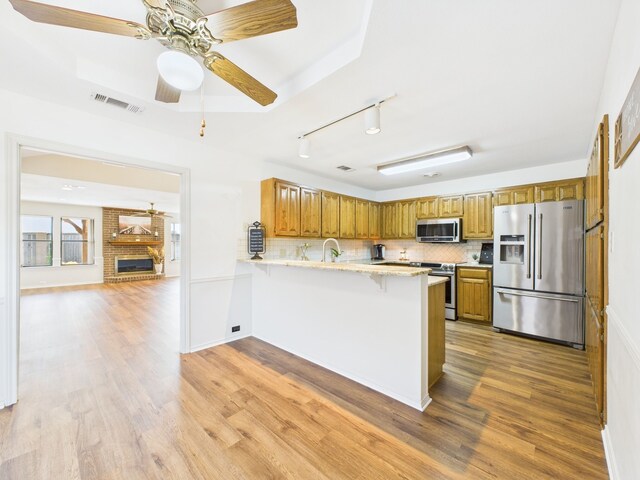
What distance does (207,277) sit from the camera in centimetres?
343

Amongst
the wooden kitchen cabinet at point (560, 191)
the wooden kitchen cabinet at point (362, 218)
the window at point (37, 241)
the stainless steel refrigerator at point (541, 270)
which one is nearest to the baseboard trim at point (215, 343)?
the wooden kitchen cabinet at point (362, 218)

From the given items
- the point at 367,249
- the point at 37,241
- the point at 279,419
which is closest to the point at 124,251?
the point at 37,241

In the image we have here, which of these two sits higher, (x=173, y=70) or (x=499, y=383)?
(x=173, y=70)

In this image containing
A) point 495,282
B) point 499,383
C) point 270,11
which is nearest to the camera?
point 270,11

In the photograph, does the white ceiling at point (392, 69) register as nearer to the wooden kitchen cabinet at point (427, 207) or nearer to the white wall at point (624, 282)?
the white wall at point (624, 282)

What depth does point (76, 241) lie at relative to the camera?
838cm

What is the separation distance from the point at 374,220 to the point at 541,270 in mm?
2977

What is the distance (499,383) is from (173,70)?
A: 3502mm

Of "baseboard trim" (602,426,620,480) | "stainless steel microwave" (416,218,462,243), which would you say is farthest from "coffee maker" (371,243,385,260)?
"baseboard trim" (602,426,620,480)

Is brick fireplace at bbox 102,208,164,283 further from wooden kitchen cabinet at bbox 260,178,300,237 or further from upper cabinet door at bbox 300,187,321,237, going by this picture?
upper cabinet door at bbox 300,187,321,237

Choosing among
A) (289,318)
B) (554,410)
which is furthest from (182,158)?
(554,410)

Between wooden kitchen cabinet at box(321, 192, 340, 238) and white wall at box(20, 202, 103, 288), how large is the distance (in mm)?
8211

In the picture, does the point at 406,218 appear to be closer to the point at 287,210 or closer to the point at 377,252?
the point at 377,252

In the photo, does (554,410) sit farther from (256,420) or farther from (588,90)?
(588,90)
